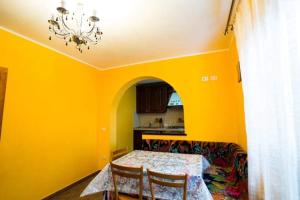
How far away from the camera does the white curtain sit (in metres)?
0.74

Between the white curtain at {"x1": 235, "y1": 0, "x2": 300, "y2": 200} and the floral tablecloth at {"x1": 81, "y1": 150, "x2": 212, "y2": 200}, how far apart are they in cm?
46

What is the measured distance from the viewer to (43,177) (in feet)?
8.07

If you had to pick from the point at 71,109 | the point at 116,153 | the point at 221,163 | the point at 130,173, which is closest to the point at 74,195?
the point at 116,153

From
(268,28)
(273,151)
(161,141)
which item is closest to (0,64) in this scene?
(161,141)

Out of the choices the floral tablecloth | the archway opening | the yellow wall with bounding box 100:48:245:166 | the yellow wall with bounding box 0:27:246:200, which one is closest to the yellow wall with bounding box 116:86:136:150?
the archway opening

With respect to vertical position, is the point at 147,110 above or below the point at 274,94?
above

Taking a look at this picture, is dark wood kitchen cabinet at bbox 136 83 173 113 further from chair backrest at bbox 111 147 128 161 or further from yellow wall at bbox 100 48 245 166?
chair backrest at bbox 111 147 128 161

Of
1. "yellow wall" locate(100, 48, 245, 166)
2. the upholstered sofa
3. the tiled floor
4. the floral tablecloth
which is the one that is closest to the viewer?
the floral tablecloth

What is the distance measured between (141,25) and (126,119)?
3378 mm

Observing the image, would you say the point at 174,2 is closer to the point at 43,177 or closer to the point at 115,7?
the point at 115,7

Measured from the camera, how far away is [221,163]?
2438 millimetres

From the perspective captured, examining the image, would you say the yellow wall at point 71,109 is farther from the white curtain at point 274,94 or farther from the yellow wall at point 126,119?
the white curtain at point 274,94

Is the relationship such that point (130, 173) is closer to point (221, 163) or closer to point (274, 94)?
point (274, 94)

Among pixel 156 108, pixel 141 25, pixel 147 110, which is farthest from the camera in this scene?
pixel 147 110
